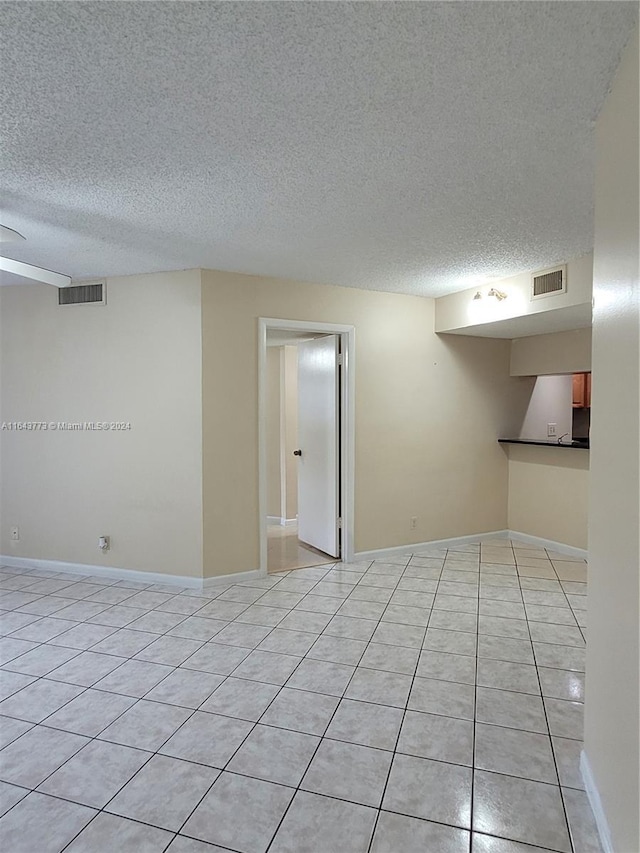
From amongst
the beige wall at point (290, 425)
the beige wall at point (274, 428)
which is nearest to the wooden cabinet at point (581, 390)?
the beige wall at point (290, 425)

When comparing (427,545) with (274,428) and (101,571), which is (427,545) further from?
(101,571)

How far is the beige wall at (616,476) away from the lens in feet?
4.48

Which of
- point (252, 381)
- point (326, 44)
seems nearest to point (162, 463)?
point (252, 381)

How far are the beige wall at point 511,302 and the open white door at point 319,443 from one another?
111 cm

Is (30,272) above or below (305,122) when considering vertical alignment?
below

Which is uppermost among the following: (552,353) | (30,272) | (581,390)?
(30,272)

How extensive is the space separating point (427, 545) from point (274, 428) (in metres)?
2.43

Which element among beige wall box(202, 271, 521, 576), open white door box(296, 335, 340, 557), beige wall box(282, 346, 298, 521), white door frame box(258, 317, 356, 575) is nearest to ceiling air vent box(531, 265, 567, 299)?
beige wall box(202, 271, 521, 576)

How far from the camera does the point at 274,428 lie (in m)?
6.36

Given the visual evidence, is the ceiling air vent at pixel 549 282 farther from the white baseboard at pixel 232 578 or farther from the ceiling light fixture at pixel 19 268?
the ceiling light fixture at pixel 19 268

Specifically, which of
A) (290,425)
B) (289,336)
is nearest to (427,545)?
(290,425)

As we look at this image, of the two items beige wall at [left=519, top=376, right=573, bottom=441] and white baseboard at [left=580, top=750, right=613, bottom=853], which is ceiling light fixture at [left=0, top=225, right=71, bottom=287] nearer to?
white baseboard at [left=580, top=750, right=613, bottom=853]

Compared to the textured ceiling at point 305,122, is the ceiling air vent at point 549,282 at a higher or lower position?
lower

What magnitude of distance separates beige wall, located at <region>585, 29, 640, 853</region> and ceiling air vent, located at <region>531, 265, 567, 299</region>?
197 centimetres
